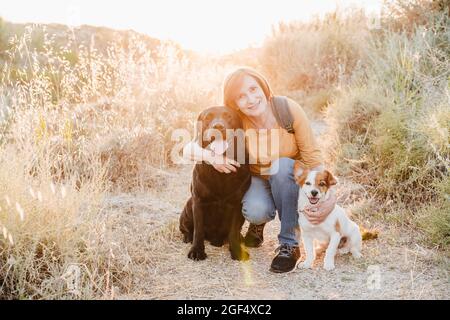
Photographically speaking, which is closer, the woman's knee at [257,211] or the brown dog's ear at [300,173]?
the brown dog's ear at [300,173]

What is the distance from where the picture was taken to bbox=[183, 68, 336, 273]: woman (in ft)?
10.9

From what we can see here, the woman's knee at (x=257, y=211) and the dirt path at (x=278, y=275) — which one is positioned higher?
the woman's knee at (x=257, y=211)

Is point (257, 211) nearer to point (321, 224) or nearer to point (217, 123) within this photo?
point (321, 224)

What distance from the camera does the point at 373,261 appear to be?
3.33 m

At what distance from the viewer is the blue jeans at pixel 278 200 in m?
3.32

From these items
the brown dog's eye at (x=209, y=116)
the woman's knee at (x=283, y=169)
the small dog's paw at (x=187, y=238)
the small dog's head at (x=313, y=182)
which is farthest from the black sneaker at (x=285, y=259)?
the brown dog's eye at (x=209, y=116)

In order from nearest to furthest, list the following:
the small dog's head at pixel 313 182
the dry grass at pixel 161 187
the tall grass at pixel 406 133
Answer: the dry grass at pixel 161 187
the small dog's head at pixel 313 182
the tall grass at pixel 406 133

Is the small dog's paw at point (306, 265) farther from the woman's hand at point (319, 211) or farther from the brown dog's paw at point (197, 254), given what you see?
the brown dog's paw at point (197, 254)

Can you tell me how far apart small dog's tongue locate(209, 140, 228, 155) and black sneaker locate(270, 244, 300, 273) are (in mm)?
793

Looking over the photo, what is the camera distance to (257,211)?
3477 mm

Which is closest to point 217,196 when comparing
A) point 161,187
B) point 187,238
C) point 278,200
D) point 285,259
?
point 278,200

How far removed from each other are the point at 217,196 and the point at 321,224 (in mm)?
763
